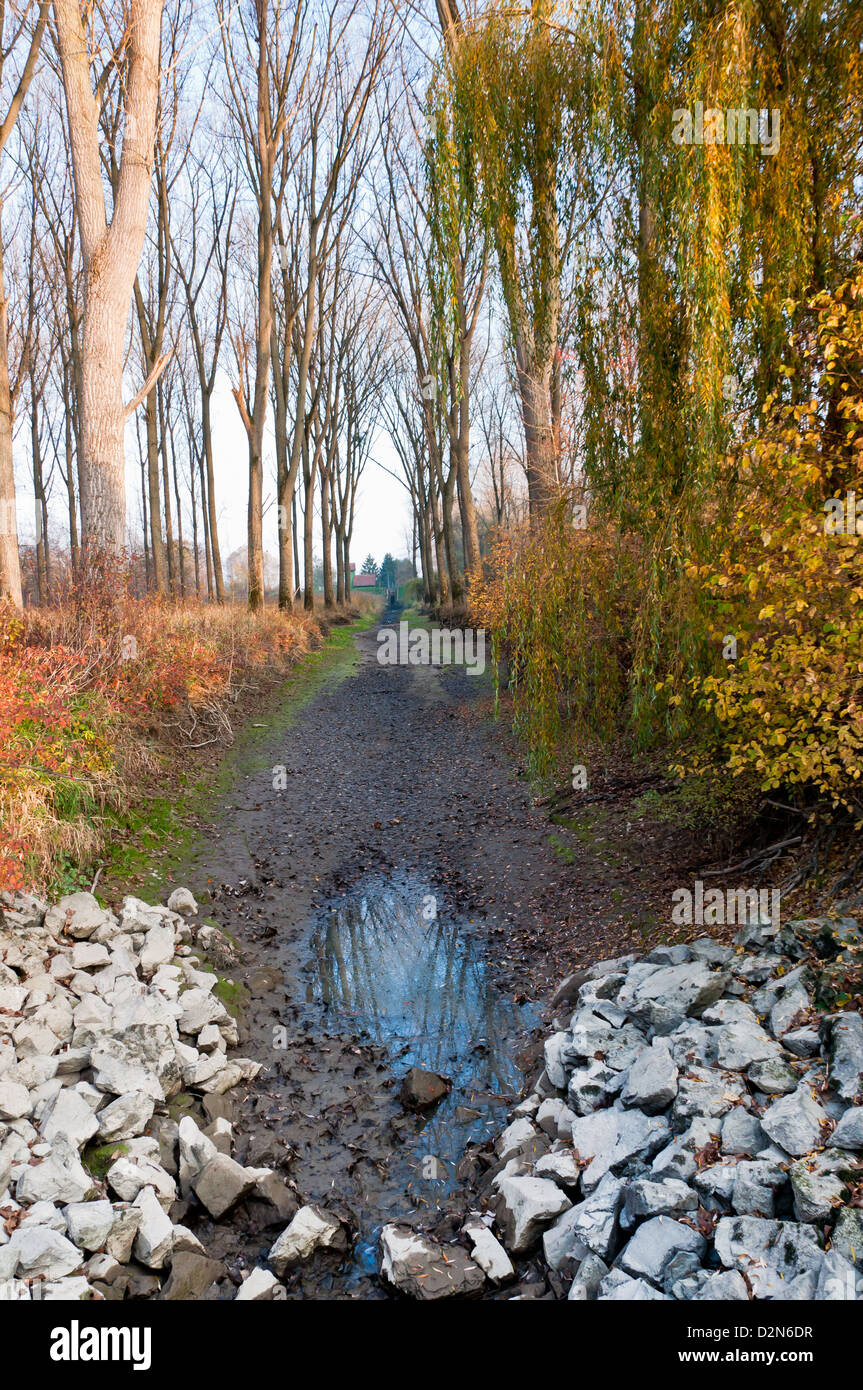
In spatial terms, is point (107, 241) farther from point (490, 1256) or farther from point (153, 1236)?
point (490, 1256)

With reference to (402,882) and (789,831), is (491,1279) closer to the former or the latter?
(789,831)

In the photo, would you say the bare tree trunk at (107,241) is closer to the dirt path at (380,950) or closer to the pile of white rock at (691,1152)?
the dirt path at (380,950)

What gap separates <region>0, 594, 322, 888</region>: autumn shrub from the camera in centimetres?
542

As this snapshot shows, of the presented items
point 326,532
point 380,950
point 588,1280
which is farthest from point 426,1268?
point 326,532

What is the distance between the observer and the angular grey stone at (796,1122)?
298 cm

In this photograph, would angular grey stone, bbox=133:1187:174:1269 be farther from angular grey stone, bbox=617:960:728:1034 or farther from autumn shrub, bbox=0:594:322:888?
angular grey stone, bbox=617:960:728:1034

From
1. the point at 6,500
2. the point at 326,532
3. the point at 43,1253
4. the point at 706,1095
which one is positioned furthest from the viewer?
the point at 326,532

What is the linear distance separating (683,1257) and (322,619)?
24673 millimetres

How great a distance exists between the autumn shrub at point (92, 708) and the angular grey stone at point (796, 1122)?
4168 millimetres

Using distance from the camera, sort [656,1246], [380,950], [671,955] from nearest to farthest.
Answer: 1. [656,1246]
2. [671,955]
3. [380,950]

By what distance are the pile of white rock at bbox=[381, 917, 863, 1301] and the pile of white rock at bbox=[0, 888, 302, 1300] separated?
0.93 m

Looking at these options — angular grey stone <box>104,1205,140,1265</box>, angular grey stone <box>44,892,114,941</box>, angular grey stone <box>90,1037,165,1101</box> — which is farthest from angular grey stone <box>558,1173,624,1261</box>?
angular grey stone <box>44,892,114,941</box>

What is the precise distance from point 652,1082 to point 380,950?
2881 millimetres

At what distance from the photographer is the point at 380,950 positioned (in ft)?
20.0
